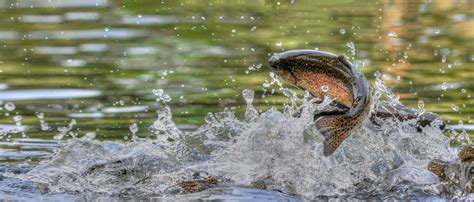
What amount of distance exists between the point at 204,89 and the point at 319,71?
13.3 ft

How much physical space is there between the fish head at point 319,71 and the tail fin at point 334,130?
294mm

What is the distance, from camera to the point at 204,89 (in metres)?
12.2

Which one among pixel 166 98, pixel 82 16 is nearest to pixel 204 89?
pixel 166 98

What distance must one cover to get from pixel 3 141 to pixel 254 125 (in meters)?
2.17

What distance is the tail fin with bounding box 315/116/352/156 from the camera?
7.90 meters

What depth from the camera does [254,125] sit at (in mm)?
8648

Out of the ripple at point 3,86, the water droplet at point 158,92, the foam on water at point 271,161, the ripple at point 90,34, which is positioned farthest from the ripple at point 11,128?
the ripple at point 90,34

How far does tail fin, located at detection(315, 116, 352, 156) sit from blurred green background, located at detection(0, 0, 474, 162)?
2.27 metres

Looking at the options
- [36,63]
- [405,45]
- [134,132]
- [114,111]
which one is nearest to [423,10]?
[405,45]

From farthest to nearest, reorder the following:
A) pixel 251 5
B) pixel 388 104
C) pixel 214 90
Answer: pixel 251 5, pixel 214 90, pixel 388 104

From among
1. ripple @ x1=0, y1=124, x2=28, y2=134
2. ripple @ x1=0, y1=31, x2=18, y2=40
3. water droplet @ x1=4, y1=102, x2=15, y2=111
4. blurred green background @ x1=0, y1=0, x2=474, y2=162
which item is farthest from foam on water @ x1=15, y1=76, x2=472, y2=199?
ripple @ x1=0, y1=31, x2=18, y2=40

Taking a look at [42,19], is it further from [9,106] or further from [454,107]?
[454,107]

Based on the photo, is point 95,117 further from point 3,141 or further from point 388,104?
point 388,104

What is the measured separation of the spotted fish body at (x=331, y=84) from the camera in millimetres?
7918
